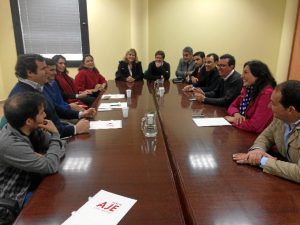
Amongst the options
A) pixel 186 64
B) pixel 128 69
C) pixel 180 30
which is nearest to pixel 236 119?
pixel 128 69

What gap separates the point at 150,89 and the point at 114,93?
0.55 meters

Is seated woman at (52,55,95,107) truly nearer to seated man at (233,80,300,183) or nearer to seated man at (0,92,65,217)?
seated man at (0,92,65,217)

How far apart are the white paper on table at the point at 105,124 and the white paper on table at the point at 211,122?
2.08ft

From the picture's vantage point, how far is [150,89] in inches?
145

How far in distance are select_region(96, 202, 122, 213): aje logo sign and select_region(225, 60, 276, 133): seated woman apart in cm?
128

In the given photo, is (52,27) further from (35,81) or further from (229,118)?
(229,118)

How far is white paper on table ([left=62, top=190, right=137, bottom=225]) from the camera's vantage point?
38.1 inches

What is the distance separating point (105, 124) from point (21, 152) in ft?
2.80

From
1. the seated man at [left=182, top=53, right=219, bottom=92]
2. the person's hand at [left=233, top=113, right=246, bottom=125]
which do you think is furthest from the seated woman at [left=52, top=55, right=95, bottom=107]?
the person's hand at [left=233, top=113, right=246, bottom=125]

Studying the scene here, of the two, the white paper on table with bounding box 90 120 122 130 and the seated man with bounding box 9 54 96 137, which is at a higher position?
the seated man with bounding box 9 54 96 137

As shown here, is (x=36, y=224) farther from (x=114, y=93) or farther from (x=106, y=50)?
(x=106, y=50)

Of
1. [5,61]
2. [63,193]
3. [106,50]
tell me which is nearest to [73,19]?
[106,50]

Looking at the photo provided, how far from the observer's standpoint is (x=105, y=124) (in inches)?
81.7

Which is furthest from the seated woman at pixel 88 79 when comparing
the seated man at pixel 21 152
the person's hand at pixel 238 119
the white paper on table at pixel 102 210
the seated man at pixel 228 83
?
the white paper on table at pixel 102 210
